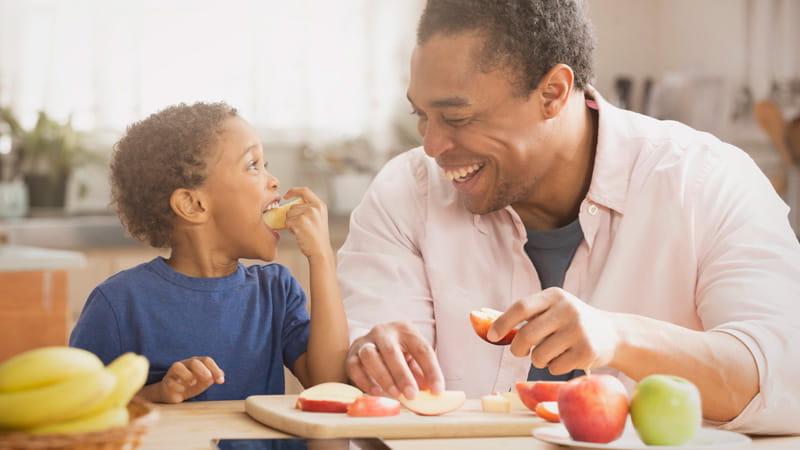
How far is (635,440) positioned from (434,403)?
0.92ft

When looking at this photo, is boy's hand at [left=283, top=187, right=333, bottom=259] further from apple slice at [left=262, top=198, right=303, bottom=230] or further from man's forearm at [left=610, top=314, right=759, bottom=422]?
man's forearm at [left=610, top=314, right=759, bottom=422]

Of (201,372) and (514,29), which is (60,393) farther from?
(514,29)

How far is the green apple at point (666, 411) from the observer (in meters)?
1.11

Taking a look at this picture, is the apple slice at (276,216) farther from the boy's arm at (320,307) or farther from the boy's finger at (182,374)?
the boy's finger at (182,374)

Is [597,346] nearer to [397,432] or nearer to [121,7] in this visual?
[397,432]

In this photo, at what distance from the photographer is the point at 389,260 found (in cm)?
190

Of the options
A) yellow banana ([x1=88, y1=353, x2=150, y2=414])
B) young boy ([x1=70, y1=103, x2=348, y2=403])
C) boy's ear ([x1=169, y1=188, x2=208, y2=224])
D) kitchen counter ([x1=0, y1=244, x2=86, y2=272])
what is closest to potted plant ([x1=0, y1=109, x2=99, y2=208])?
kitchen counter ([x1=0, y1=244, x2=86, y2=272])

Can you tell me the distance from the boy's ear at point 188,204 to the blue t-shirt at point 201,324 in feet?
0.28

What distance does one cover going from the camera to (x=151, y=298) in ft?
5.57

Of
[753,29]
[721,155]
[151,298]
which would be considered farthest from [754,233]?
[753,29]

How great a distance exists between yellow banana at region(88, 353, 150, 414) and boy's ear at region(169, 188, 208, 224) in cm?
83

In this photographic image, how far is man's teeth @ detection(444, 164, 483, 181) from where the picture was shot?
1822mm

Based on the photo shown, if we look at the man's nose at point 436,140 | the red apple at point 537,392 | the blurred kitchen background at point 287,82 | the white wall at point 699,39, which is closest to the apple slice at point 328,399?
the red apple at point 537,392

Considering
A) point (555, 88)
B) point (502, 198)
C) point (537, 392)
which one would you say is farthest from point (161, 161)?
point (537, 392)
